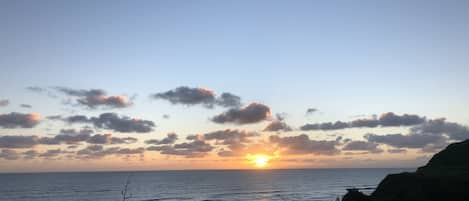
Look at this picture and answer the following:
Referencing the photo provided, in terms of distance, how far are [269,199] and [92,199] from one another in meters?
56.6

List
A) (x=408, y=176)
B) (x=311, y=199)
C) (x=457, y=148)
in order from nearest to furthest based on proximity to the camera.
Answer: (x=408, y=176) → (x=457, y=148) → (x=311, y=199)

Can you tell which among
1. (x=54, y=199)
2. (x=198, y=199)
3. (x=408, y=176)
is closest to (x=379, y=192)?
(x=408, y=176)

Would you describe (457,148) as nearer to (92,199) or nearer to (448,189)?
(448,189)

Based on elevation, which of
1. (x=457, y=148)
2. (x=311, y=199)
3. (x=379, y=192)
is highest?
(x=457, y=148)

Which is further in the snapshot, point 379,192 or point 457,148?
point 457,148

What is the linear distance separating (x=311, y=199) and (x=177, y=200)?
136 ft

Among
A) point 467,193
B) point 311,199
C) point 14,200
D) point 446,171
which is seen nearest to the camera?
point 467,193

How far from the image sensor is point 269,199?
129m

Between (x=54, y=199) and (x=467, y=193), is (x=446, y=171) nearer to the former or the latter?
(x=467, y=193)

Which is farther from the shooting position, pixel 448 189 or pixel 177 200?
pixel 177 200

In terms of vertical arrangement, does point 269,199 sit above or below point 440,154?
below

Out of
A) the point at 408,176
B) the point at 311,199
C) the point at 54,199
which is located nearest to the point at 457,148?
the point at 408,176

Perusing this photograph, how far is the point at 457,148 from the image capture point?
8944cm

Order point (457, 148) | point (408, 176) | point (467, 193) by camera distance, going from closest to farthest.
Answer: point (467, 193) < point (408, 176) < point (457, 148)
